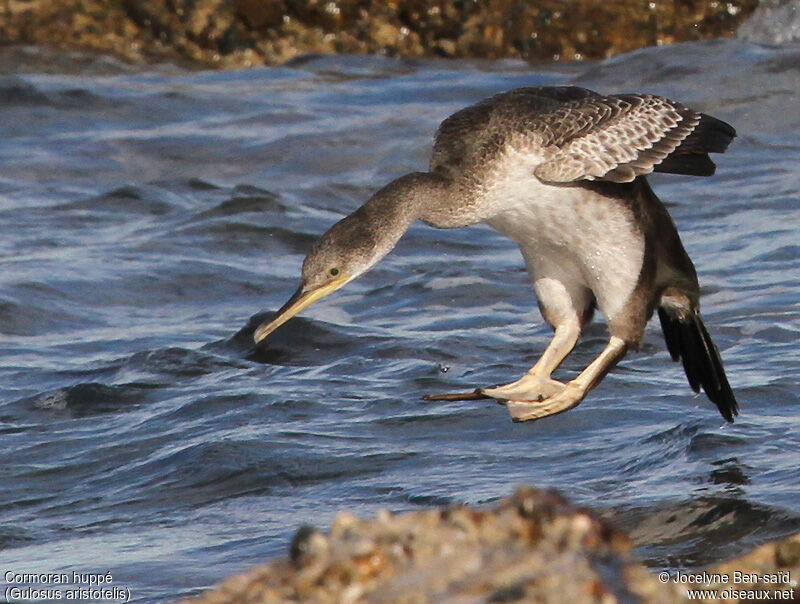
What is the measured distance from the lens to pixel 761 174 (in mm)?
10352

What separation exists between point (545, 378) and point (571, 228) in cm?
66

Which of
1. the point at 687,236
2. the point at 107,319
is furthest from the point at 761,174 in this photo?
the point at 107,319

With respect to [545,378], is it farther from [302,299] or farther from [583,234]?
[302,299]

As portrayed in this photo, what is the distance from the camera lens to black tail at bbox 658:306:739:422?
5.91 m

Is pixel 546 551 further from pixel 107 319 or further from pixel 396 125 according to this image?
pixel 396 125

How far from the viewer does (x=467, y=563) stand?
2.47 m

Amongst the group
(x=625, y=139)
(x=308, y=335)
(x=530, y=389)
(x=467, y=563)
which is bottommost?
(x=308, y=335)

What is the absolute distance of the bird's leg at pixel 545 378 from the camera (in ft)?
18.9

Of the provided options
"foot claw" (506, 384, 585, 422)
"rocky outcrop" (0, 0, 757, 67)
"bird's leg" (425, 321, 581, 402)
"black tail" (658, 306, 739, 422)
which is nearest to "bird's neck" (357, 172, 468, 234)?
"bird's leg" (425, 321, 581, 402)

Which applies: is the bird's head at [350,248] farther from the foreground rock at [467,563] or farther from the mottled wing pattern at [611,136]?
the foreground rock at [467,563]

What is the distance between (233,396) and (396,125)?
5.41m

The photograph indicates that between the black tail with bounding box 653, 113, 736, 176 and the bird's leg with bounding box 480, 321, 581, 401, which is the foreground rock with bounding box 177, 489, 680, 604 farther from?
the black tail with bounding box 653, 113, 736, 176

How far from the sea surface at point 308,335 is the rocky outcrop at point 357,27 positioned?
0.99ft

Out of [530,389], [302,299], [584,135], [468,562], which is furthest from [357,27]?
[468,562]
